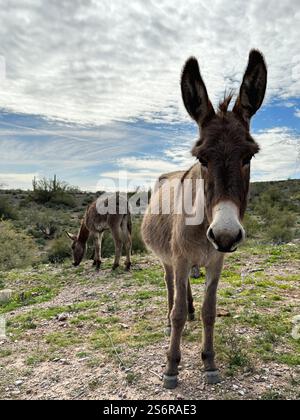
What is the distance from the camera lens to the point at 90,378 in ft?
13.2

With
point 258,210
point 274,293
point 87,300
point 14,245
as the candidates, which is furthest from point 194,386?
point 258,210

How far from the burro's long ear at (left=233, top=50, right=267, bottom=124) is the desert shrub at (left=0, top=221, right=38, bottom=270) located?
1254 centimetres

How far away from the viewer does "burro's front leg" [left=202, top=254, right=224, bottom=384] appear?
3789 millimetres

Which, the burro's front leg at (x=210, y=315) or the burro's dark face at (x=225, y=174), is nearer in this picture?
the burro's dark face at (x=225, y=174)

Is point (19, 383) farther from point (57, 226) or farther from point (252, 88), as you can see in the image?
point (57, 226)

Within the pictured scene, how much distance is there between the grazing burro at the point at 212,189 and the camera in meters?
2.71

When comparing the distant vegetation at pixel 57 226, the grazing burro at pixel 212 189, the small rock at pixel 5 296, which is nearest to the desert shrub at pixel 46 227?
the distant vegetation at pixel 57 226

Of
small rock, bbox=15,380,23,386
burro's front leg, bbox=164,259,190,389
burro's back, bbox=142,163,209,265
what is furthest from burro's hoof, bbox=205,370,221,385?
small rock, bbox=15,380,23,386

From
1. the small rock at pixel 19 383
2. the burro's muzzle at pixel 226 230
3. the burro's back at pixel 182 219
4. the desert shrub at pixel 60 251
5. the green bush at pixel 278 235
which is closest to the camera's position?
the burro's muzzle at pixel 226 230

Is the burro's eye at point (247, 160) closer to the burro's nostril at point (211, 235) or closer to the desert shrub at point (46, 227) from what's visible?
the burro's nostril at point (211, 235)

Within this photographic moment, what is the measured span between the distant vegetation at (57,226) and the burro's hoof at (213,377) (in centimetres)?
1036

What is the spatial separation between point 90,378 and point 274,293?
4156 mm

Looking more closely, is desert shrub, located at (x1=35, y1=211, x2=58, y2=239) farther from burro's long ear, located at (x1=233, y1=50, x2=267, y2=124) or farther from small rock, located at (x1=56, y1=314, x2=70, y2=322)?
burro's long ear, located at (x1=233, y1=50, x2=267, y2=124)
